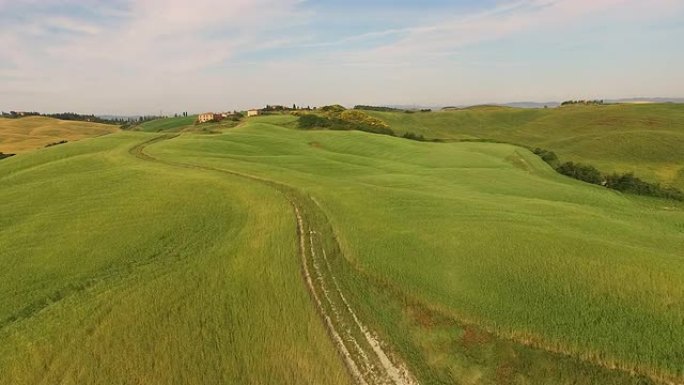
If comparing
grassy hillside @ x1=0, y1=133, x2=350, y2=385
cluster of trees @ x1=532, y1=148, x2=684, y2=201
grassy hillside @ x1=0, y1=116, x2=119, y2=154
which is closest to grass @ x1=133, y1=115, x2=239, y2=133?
grassy hillside @ x1=0, y1=116, x2=119, y2=154

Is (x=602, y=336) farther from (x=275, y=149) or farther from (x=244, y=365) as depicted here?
(x=275, y=149)

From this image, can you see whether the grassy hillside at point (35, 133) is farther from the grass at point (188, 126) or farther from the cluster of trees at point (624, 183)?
the cluster of trees at point (624, 183)

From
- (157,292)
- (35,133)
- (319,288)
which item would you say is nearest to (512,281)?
(319,288)

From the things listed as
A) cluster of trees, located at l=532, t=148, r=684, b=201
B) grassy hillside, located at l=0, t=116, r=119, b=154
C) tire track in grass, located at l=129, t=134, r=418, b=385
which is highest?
grassy hillside, located at l=0, t=116, r=119, b=154

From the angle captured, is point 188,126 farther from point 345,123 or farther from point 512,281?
point 512,281

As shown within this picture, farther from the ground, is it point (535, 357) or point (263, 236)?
point (263, 236)

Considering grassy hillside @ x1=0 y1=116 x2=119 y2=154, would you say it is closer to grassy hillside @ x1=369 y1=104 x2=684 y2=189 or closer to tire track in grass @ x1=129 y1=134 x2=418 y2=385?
grassy hillside @ x1=369 y1=104 x2=684 y2=189

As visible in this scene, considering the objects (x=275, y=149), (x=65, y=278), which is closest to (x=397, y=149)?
(x=275, y=149)
